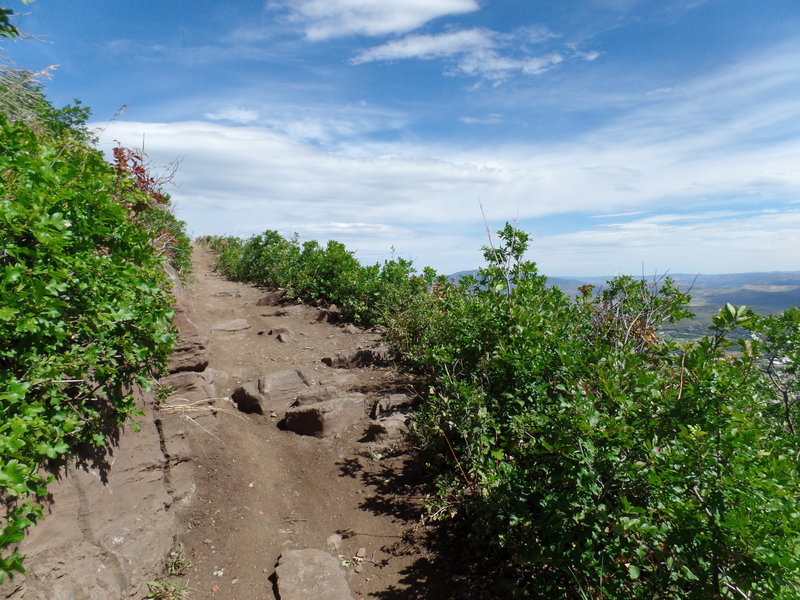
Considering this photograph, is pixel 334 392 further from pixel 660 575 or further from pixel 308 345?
pixel 660 575

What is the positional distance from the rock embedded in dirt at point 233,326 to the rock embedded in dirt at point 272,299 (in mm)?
2258

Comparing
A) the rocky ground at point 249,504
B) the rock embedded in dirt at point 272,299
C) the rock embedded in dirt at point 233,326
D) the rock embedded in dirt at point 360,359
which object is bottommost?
the rocky ground at point 249,504

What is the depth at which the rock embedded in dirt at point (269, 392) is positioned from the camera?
5918 mm

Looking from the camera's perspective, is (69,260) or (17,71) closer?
(69,260)

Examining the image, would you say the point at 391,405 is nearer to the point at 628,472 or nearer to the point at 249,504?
the point at 249,504

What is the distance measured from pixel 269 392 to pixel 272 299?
5.74 m

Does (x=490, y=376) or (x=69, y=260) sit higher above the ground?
(x=69, y=260)

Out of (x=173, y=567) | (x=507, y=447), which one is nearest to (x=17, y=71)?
(x=173, y=567)

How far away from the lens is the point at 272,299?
452 inches

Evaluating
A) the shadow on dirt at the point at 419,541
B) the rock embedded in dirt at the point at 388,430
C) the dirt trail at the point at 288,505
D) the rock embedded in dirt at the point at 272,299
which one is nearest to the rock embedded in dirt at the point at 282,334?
the dirt trail at the point at 288,505

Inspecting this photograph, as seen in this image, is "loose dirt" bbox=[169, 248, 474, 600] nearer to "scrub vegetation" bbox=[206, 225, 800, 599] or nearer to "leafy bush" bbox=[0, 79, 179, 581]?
"scrub vegetation" bbox=[206, 225, 800, 599]

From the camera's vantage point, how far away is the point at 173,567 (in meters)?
3.52

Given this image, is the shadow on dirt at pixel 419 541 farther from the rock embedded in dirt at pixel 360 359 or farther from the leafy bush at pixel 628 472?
the rock embedded in dirt at pixel 360 359

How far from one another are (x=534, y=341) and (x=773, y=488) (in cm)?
209
